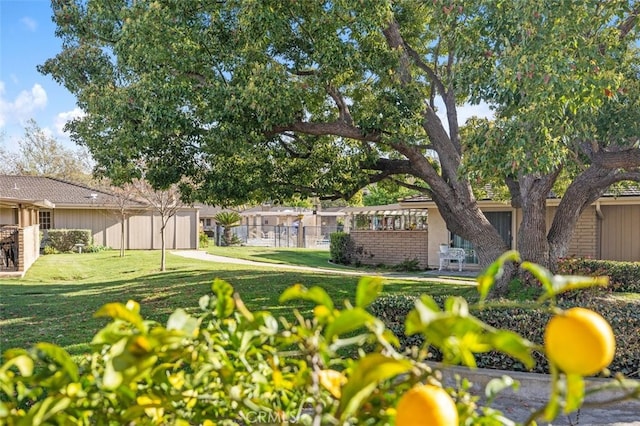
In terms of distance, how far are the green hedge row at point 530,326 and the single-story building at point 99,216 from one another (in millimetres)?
23769

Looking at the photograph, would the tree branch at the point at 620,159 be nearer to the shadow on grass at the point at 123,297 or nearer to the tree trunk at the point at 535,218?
the tree trunk at the point at 535,218

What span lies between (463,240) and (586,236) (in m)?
4.08

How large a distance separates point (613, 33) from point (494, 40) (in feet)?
5.08

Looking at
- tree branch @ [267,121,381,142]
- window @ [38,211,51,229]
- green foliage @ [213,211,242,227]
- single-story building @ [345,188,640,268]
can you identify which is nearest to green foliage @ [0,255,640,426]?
tree branch @ [267,121,381,142]

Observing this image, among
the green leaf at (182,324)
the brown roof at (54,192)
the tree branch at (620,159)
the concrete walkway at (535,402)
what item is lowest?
the concrete walkway at (535,402)

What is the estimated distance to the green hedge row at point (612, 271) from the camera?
455 inches

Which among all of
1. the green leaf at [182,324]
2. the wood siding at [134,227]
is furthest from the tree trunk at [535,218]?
the wood siding at [134,227]

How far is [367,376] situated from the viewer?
0.83 meters

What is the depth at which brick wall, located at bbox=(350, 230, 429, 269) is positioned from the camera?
20.6m

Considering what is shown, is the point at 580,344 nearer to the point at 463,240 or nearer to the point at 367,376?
the point at 367,376

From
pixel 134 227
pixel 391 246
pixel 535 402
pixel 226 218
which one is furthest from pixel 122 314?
pixel 226 218

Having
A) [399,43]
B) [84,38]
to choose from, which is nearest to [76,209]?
[84,38]

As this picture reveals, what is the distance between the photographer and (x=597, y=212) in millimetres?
17578

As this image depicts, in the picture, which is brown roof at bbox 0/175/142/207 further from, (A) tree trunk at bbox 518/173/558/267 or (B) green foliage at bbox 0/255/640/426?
(B) green foliage at bbox 0/255/640/426
